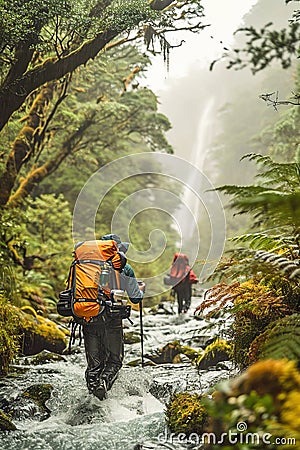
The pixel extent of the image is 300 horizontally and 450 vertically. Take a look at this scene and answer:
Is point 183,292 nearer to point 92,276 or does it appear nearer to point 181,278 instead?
point 181,278

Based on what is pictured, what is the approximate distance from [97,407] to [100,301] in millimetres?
1162

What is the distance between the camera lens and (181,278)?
11039mm

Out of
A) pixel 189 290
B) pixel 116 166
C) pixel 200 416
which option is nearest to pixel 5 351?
pixel 200 416

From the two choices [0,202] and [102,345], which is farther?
[0,202]

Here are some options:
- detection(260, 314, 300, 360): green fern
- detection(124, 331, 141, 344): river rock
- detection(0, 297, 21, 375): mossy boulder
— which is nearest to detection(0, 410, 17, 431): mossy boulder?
detection(0, 297, 21, 375): mossy boulder

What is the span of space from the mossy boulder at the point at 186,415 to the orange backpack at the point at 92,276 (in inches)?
52.1

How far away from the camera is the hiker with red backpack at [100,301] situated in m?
5.28

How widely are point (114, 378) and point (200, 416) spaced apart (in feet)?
5.65

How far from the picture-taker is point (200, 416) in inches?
169

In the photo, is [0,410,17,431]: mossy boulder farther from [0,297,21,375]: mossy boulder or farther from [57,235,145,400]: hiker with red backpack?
[0,297,21,375]: mossy boulder

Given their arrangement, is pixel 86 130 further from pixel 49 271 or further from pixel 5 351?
pixel 5 351

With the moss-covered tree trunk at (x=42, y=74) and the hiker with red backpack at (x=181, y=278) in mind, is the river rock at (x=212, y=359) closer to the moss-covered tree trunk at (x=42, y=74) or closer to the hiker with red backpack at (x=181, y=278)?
the hiker with red backpack at (x=181, y=278)

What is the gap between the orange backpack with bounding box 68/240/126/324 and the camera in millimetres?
5262

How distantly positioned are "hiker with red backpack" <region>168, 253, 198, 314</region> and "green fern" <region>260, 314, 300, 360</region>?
7.33m
